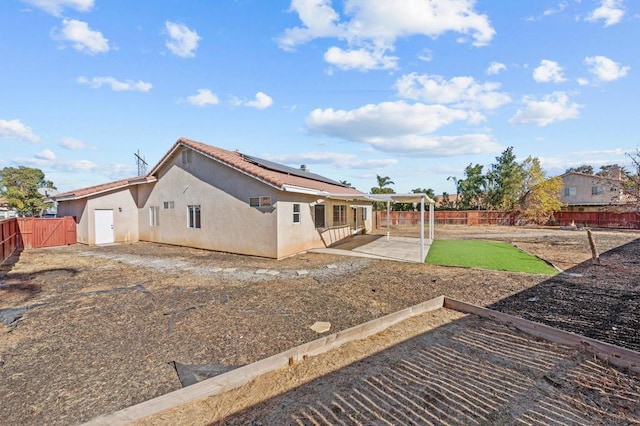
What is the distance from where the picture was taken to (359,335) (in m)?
4.66

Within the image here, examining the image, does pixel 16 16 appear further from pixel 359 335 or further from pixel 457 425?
pixel 457 425

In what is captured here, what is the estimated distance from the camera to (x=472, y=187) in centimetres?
3694

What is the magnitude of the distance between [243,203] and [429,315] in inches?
355

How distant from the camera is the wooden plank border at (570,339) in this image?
12.4 feet

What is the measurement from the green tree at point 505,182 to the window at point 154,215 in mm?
34063

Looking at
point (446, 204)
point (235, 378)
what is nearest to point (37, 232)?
point (235, 378)

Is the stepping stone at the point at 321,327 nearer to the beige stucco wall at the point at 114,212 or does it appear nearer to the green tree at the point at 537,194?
the beige stucco wall at the point at 114,212

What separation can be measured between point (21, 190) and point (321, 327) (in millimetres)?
47041

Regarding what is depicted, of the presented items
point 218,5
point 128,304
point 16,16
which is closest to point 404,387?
point 128,304

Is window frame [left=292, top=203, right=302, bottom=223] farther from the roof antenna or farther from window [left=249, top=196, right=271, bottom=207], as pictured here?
the roof antenna

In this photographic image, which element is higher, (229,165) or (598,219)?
(229,165)

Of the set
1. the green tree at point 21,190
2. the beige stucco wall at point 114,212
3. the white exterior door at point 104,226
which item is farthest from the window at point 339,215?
the green tree at point 21,190

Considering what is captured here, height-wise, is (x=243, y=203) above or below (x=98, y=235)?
above

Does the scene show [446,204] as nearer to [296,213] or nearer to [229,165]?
[296,213]
